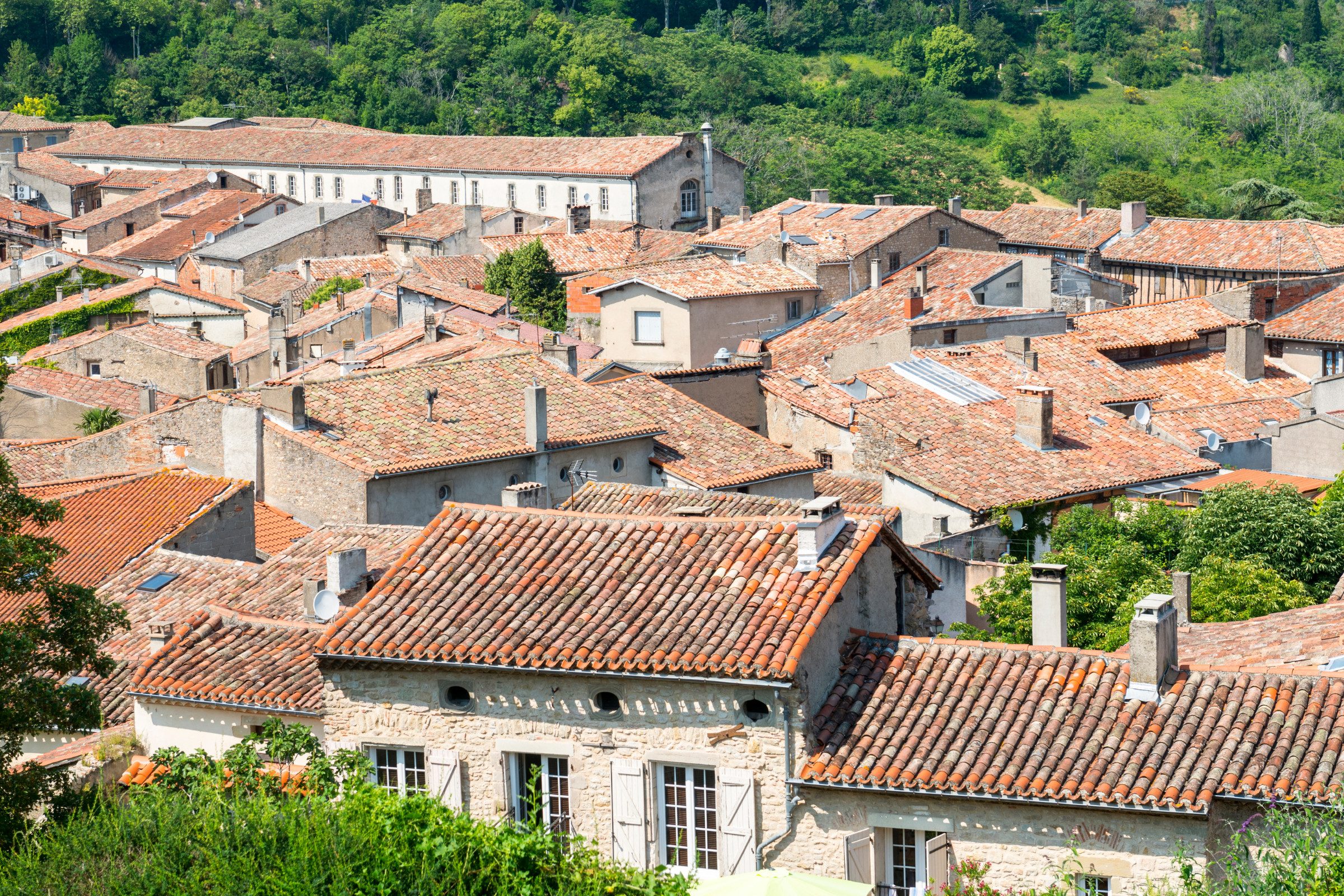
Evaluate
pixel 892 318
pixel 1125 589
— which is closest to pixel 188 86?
pixel 892 318

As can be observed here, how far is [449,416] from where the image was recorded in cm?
3136

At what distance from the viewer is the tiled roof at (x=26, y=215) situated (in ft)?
268

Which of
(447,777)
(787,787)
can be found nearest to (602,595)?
(447,777)

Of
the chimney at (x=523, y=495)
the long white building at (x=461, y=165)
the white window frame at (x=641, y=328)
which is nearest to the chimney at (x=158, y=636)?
the chimney at (x=523, y=495)

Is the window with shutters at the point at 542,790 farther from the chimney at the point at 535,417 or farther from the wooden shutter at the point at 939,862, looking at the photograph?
the chimney at the point at 535,417

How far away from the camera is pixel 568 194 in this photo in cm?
7869

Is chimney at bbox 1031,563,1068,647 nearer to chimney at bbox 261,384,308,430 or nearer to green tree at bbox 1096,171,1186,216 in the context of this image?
chimney at bbox 261,384,308,430

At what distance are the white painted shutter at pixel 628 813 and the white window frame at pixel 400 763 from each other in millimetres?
1818

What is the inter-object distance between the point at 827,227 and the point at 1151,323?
16.2 metres

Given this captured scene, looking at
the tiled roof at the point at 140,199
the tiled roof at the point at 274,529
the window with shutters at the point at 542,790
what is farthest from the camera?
the tiled roof at the point at 140,199

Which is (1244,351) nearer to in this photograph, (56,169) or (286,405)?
(286,405)

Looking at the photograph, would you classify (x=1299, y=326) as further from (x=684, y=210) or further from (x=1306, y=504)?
(x=684, y=210)

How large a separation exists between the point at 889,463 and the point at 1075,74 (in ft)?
308

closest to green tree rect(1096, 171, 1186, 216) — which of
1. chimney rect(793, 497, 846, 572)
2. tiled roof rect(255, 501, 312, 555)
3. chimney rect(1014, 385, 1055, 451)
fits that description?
chimney rect(1014, 385, 1055, 451)
